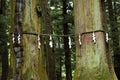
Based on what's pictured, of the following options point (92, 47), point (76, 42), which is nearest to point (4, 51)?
point (76, 42)

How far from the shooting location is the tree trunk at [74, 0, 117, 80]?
5305mm

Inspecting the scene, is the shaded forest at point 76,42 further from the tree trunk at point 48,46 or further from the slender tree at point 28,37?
the tree trunk at point 48,46

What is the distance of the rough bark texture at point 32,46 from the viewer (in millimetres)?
5703

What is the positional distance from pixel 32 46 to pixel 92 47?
4.03ft

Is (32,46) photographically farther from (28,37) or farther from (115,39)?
(115,39)

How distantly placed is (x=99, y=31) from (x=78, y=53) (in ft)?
1.89

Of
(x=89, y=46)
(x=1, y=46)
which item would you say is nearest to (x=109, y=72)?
(x=89, y=46)

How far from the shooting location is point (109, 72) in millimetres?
5344

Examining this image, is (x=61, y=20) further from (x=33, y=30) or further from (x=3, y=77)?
(x=33, y=30)

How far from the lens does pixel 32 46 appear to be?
19.0ft

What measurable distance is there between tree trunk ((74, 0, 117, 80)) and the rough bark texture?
85 cm

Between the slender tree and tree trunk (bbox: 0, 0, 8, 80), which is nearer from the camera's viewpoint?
the slender tree

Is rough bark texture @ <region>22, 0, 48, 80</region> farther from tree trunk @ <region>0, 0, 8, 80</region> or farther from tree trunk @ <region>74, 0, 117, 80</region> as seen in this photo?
tree trunk @ <region>0, 0, 8, 80</region>

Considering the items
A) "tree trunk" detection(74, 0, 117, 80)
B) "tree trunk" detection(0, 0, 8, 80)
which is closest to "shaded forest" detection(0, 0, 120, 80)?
"tree trunk" detection(74, 0, 117, 80)
